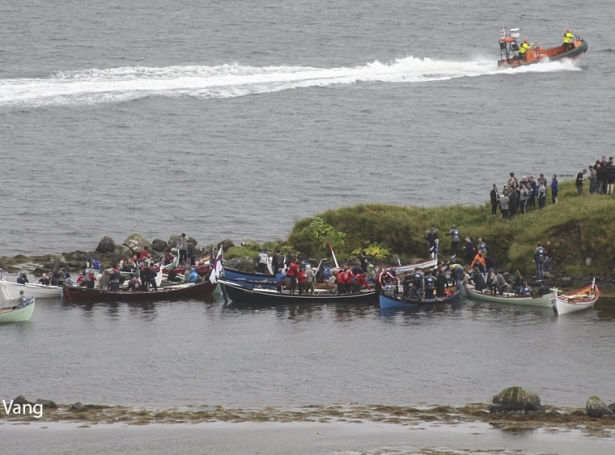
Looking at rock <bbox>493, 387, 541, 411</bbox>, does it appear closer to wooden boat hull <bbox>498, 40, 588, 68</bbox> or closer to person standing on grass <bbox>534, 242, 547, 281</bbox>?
person standing on grass <bbox>534, 242, 547, 281</bbox>

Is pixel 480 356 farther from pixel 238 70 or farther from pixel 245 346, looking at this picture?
pixel 238 70

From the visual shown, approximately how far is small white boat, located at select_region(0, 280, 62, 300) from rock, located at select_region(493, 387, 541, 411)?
24230 millimetres

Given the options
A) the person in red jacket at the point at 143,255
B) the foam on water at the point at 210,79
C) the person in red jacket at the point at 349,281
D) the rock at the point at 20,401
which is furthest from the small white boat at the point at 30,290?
the foam on water at the point at 210,79

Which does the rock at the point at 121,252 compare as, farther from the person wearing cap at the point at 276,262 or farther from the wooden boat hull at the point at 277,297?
the wooden boat hull at the point at 277,297

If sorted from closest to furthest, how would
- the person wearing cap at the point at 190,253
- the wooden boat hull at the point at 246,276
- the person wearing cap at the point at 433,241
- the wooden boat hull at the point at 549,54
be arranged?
the wooden boat hull at the point at 246,276 → the person wearing cap at the point at 433,241 → the person wearing cap at the point at 190,253 → the wooden boat hull at the point at 549,54

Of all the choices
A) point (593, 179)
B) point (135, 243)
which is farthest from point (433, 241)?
point (135, 243)

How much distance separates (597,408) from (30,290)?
1064 inches

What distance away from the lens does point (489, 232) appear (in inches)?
2045

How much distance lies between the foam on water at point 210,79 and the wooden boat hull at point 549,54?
735 mm

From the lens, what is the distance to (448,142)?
273 feet

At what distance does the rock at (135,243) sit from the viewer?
191 feet

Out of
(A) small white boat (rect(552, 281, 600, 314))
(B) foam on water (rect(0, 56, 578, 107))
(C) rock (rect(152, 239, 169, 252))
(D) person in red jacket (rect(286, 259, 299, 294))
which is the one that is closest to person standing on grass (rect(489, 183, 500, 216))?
(A) small white boat (rect(552, 281, 600, 314))

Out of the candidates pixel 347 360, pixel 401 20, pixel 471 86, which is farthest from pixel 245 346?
pixel 401 20

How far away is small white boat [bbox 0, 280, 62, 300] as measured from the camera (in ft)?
162
